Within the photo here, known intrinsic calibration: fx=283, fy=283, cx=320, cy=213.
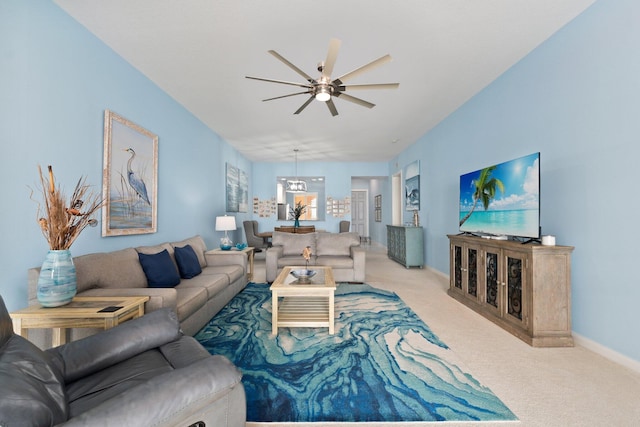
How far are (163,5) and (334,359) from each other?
3.15 metres

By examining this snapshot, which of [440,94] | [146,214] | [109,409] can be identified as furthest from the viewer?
[440,94]

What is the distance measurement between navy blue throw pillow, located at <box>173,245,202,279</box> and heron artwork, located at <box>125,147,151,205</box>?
0.74 m

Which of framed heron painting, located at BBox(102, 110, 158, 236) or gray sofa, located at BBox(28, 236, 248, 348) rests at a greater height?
framed heron painting, located at BBox(102, 110, 158, 236)

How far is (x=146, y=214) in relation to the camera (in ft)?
11.2

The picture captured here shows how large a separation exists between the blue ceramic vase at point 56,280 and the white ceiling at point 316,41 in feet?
6.57

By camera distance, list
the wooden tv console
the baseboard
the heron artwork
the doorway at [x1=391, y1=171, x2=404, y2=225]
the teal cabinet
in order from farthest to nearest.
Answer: the doorway at [x1=391, y1=171, x2=404, y2=225]
the teal cabinet
the heron artwork
the wooden tv console
the baseboard

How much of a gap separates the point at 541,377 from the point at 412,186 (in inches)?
197

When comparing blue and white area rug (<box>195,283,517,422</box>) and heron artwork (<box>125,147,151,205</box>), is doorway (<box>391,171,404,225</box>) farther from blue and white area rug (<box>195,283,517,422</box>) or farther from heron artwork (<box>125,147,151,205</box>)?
heron artwork (<box>125,147,151,205</box>)

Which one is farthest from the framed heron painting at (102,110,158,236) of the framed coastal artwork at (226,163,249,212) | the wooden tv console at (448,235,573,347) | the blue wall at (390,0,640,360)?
the blue wall at (390,0,640,360)

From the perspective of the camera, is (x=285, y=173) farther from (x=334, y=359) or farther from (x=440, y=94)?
(x=334, y=359)

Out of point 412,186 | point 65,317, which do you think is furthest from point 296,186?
point 65,317

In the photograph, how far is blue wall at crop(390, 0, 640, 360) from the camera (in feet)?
7.04

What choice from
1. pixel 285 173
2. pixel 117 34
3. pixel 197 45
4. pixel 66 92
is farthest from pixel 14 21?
pixel 285 173

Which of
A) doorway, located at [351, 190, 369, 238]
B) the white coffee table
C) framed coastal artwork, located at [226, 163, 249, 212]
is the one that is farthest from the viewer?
doorway, located at [351, 190, 369, 238]
